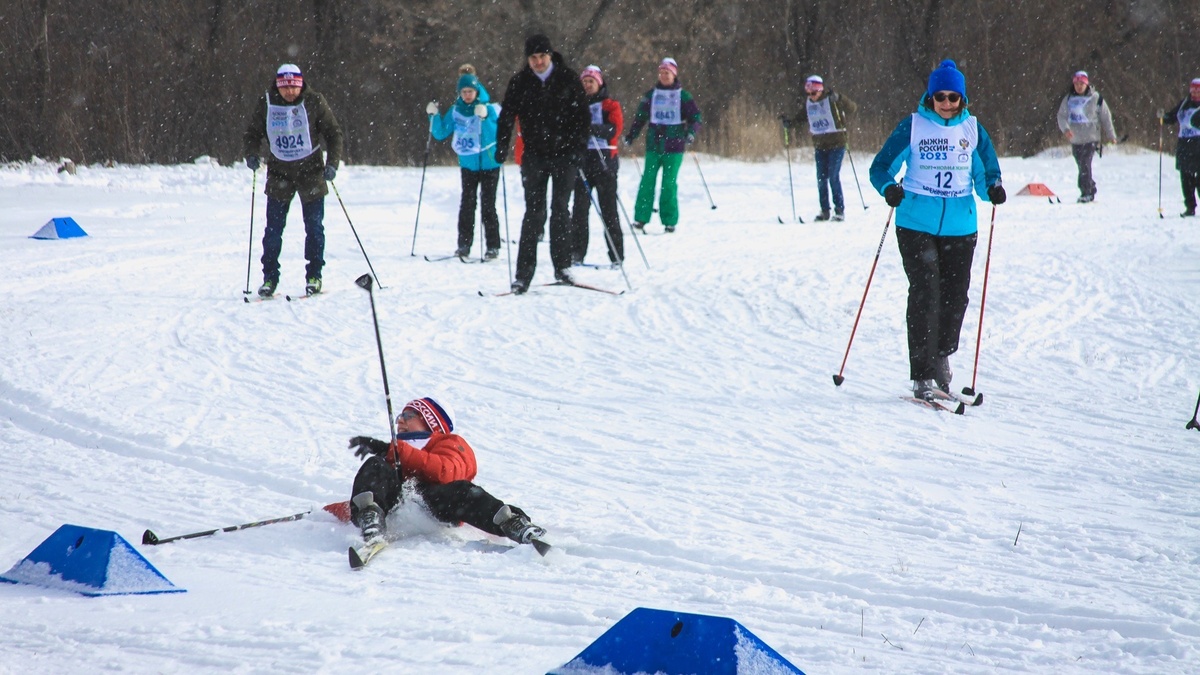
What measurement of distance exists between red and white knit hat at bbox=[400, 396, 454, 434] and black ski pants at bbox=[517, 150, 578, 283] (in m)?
4.54

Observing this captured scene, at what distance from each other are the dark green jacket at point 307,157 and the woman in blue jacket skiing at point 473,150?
1919 millimetres

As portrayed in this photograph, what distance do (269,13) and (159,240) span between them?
1280 cm

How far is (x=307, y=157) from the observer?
9.21 meters

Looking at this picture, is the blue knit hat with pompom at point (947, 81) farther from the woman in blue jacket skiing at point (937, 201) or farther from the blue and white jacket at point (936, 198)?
the blue and white jacket at point (936, 198)

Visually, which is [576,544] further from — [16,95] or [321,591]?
[16,95]

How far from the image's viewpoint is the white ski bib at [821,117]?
1351cm

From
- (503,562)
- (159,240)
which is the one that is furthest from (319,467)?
(159,240)

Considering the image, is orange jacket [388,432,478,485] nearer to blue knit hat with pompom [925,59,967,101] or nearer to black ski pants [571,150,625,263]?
blue knit hat with pompom [925,59,967,101]

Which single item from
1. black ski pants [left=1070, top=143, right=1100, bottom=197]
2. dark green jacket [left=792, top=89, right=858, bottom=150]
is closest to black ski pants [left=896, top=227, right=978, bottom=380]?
dark green jacket [left=792, top=89, right=858, bottom=150]

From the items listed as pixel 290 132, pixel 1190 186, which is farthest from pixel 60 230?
pixel 1190 186

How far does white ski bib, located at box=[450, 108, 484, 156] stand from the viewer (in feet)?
36.0

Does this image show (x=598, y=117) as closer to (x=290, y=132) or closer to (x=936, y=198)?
(x=290, y=132)

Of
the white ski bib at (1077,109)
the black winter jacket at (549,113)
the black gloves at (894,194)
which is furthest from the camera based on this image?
the white ski bib at (1077,109)

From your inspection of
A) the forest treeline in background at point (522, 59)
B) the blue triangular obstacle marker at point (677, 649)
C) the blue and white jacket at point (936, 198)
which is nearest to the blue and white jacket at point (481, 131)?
the blue and white jacket at point (936, 198)
